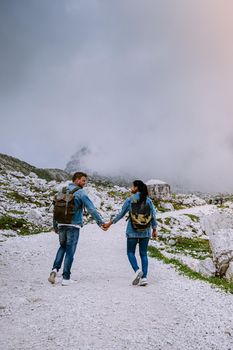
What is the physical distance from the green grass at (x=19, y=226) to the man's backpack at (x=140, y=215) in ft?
71.5

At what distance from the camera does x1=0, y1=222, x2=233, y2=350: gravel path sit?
820cm

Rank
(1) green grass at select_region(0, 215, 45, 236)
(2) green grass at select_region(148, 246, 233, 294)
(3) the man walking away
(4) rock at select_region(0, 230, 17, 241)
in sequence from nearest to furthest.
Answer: (3) the man walking away, (2) green grass at select_region(148, 246, 233, 294), (4) rock at select_region(0, 230, 17, 241), (1) green grass at select_region(0, 215, 45, 236)

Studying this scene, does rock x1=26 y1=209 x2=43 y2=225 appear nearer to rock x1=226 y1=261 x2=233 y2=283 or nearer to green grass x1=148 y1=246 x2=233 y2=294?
green grass x1=148 y1=246 x2=233 y2=294

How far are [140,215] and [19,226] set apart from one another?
81.9 feet

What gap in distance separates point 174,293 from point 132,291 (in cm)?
149

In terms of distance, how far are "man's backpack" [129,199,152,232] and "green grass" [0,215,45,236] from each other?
2181 centimetres

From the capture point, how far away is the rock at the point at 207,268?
18.4m

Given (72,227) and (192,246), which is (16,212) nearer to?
(192,246)

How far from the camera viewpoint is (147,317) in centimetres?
980

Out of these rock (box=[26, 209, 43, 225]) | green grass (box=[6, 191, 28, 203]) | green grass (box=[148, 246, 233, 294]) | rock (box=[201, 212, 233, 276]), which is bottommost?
green grass (box=[148, 246, 233, 294])

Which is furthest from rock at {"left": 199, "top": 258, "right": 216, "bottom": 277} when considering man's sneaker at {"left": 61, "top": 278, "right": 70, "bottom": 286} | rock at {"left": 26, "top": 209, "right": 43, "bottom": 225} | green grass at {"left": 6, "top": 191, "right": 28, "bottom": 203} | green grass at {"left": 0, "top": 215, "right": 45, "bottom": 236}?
A: green grass at {"left": 6, "top": 191, "right": 28, "bottom": 203}

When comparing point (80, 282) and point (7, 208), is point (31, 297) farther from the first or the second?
point (7, 208)

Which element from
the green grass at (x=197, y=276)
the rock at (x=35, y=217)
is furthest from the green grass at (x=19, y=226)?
the green grass at (x=197, y=276)

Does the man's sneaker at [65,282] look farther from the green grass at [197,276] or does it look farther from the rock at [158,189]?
the rock at [158,189]
